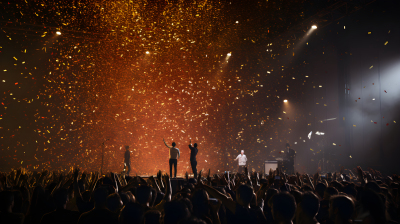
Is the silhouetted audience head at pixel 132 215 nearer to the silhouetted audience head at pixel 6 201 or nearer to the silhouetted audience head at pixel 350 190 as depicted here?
the silhouetted audience head at pixel 6 201

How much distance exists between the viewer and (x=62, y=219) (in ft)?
5.82

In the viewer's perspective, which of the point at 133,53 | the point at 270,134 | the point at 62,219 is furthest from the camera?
the point at 270,134

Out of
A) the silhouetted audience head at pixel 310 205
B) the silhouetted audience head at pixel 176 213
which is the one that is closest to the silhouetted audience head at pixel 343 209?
the silhouetted audience head at pixel 310 205

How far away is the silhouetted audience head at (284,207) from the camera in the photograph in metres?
1.54

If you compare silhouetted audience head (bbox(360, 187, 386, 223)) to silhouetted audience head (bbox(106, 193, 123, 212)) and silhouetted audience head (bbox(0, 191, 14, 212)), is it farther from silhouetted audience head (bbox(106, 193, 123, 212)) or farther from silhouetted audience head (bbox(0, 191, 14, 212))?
silhouetted audience head (bbox(0, 191, 14, 212))

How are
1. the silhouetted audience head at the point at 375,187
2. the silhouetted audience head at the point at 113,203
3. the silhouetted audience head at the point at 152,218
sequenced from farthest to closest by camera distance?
the silhouetted audience head at the point at 375,187
the silhouetted audience head at the point at 113,203
the silhouetted audience head at the point at 152,218

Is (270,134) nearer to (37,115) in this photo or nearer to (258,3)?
(258,3)

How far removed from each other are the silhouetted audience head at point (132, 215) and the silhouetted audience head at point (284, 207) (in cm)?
78

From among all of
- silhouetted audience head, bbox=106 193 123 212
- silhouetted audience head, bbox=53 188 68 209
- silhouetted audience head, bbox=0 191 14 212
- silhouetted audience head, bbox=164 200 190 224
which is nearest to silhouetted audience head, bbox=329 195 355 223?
silhouetted audience head, bbox=164 200 190 224

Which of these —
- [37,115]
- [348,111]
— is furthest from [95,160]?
[348,111]

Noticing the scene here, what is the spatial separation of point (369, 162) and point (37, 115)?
14.8 m

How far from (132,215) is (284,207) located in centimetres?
85

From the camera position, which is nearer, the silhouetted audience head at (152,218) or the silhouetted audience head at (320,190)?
the silhouetted audience head at (152,218)

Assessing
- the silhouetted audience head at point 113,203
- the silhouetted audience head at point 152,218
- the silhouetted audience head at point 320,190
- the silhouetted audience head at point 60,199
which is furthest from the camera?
the silhouetted audience head at point 320,190
